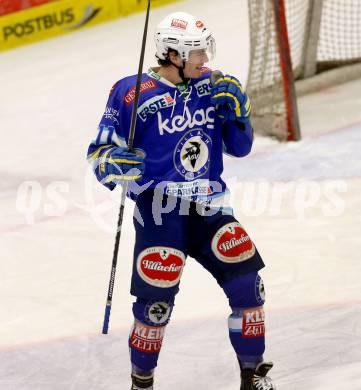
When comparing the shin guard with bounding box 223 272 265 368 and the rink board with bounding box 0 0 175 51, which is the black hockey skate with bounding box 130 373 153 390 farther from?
the rink board with bounding box 0 0 175 51

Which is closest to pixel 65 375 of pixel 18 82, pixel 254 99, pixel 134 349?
pixel 134 349

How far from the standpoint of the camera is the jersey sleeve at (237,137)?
17.0 feet

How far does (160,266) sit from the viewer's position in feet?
16.5

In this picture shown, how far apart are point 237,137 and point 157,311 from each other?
845mm

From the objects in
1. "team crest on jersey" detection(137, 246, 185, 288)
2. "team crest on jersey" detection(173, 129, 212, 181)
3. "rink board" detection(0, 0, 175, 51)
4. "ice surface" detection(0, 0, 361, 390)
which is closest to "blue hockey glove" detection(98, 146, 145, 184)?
"team crest on jersey" detection(173, 129, 212, 181)

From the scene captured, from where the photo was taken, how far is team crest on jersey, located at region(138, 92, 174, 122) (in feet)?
16.7

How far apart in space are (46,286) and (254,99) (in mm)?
3235

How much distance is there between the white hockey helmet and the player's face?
1cm

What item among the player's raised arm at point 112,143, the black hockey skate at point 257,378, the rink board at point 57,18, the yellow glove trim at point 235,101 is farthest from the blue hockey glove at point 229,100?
the rink board at point 57,18

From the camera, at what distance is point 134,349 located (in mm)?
5188

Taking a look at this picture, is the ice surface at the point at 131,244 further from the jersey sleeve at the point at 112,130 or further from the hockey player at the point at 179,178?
the jersey sleeve at the point at 112,130

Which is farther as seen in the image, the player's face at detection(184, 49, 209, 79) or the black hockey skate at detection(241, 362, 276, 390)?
the black hockey skate at detection(241, 362, 276, 390)

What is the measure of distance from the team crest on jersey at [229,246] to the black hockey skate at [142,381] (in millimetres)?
642

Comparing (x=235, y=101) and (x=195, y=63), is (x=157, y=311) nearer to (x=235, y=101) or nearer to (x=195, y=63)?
(x=235, y=101)
